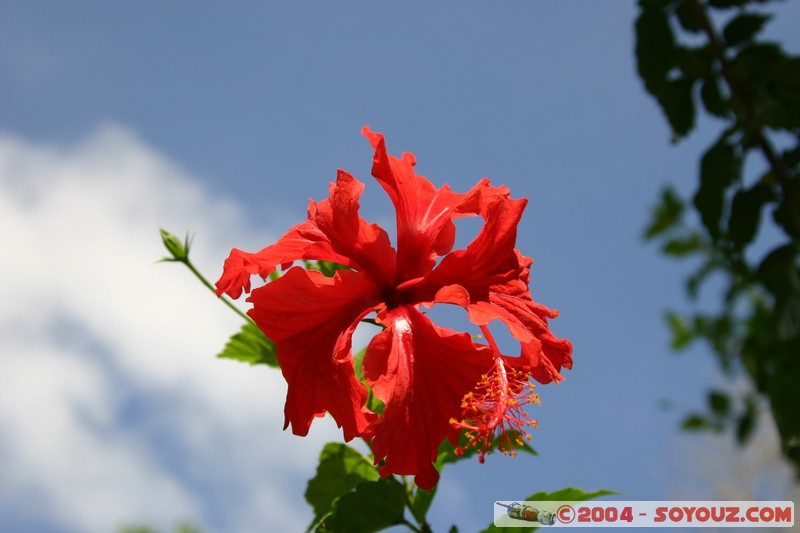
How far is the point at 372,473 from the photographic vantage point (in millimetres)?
1805

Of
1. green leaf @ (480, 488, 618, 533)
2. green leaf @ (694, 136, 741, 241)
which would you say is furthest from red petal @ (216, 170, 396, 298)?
green leaf @ (694, 136, 741, 241)

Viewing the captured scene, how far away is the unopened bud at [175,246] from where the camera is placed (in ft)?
5.94

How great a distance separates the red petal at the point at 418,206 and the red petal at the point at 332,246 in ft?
0.18

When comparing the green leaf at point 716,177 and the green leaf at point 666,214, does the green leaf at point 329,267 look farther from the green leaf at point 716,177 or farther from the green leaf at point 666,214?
the green leaf at point 666,214

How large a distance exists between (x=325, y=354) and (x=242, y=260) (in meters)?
0.24

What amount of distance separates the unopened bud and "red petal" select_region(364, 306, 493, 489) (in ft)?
2.15

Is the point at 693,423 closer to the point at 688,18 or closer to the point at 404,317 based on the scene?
the point at 688,18

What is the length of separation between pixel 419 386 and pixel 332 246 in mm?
343

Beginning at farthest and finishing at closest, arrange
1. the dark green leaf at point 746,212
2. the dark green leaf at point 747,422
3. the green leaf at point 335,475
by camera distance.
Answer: the dark green leaf at point 747,422 < the dark green leaf at point 746,212 < the green leaf at point 335,475

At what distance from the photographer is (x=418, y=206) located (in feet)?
5.35

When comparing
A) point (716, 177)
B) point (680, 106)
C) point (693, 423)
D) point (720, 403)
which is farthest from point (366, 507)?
point (693, 423)

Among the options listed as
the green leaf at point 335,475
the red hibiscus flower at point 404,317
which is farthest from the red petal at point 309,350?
the green leaf at point 335,475

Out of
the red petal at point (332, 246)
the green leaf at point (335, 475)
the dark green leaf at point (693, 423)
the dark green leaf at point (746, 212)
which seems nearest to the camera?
the red petal at point (332, 246)

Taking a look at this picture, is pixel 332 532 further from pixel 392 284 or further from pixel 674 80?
pixel 674 80
